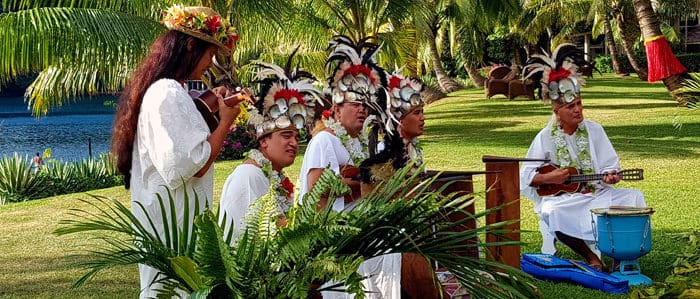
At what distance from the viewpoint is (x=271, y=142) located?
5.00 metres

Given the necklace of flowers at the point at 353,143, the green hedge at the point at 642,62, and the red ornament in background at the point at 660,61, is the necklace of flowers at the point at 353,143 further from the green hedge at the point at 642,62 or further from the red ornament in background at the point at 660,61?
the green hedge at the point at 642,62

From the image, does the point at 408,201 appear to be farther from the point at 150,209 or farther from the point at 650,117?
the point at 650,117

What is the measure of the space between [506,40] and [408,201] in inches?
1812

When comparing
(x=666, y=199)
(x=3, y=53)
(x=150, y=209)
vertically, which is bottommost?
(x=666, y=199)

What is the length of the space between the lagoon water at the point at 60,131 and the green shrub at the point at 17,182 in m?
2.37

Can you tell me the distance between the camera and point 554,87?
24.9 ft

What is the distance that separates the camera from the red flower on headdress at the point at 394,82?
608 centimetres

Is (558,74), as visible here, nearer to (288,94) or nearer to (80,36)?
(288,94)

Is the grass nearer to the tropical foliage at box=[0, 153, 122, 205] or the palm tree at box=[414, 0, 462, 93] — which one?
the tropical foliage at box=[0, 153, 122, 205]

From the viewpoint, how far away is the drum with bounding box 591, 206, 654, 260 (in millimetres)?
7148

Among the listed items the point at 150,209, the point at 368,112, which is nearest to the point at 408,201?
the point at 150,209

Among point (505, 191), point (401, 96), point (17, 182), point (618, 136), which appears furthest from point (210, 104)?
point (618, 136)

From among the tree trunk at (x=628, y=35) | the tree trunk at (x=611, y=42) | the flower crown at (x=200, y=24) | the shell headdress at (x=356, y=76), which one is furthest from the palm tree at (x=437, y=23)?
the flower crown at (x=200, y=24)

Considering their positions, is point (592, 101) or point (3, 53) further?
point (592, 101)
